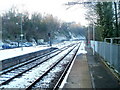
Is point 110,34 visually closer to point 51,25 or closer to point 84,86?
point 84,86

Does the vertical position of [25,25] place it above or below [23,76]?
above

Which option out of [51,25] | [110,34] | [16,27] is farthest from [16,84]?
[51,25]

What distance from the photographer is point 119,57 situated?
32.6ft

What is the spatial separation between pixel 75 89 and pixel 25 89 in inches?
84.7

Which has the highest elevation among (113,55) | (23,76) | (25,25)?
(25,25)

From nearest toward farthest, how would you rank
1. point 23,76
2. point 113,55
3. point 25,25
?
point 113,55
point 23,76
point 25,25

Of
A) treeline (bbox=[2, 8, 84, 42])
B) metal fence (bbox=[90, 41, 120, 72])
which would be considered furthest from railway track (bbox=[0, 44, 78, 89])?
Result: treeline (bbox=[2, 8, 84, 42])

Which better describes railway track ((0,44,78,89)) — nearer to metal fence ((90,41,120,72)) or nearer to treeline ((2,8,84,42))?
metal fence ((90,41,120,72))

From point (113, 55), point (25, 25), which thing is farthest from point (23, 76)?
point (25, 25)

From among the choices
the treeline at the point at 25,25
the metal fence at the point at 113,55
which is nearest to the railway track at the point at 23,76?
the metal fence at the point at 113,55

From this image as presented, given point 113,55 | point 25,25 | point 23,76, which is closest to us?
point 113,55

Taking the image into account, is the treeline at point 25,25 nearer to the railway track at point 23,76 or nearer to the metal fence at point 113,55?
the railway track at point 23,76

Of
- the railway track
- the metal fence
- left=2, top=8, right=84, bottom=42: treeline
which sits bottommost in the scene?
the railway track

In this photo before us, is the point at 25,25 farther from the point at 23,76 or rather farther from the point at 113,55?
the point at 113,55
